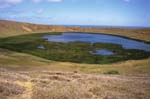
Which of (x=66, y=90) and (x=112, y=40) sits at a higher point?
(x=66, y=90)

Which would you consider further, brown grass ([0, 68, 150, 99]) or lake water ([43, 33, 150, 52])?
lake water ([43, 33, 150, 52])

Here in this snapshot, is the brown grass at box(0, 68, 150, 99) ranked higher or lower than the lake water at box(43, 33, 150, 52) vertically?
higher

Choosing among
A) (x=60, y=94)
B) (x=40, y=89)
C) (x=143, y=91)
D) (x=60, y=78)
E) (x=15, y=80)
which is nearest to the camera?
(x=60, y=94)

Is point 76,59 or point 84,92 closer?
Answer: point 84,92

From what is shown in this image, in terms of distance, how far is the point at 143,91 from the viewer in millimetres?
18656

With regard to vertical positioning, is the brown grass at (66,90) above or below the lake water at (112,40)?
above

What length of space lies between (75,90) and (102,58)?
4891 centimetres

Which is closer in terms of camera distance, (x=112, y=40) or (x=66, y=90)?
(x=66, y=90)

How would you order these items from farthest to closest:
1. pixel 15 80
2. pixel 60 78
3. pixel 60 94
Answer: pixel 60 78
pixel 15 80
pixel 60 94

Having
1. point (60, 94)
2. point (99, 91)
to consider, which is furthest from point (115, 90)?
point (60, 94)

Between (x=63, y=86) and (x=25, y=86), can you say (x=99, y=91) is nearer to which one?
(x=63, y=86)

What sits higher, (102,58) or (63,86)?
(63,86)

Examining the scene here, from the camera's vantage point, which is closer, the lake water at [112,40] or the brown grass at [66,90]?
the brown grass at [66,90]

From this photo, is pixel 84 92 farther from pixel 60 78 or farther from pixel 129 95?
pixel 60 78
